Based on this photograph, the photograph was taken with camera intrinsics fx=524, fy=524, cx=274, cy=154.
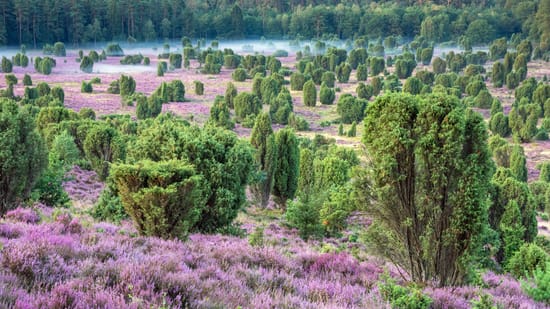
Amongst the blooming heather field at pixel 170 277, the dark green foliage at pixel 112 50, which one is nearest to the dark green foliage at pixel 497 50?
the dark green foliage at pixel 112 50

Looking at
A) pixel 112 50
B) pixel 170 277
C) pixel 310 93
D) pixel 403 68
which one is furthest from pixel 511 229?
pixel 112 50

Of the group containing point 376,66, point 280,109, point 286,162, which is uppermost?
point 376,66

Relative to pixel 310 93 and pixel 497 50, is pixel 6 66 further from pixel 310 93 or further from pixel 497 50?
pixel 497 50

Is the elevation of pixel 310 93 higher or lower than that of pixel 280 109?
higher

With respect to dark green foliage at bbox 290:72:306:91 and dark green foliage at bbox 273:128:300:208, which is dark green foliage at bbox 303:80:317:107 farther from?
dark green foliage at bbox 273:128:300:208

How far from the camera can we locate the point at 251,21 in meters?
142

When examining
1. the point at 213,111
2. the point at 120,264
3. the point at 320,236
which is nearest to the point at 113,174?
the point at 120,264

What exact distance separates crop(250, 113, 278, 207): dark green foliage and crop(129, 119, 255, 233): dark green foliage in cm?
1004

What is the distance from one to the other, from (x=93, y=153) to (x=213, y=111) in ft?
83.2

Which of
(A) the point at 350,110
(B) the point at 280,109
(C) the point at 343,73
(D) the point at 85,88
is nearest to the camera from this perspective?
(B) the point at 280,109

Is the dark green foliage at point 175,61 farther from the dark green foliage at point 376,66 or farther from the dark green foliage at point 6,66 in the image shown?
the dark green foliage at point 376,66

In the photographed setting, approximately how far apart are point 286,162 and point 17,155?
51.9ft

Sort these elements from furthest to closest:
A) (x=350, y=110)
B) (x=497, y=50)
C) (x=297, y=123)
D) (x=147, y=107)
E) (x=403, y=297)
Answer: (x=497, y=50) → (x=350, y=110) → (x=297, y=123) → (x=147, y=107) → (x=403, y=297)

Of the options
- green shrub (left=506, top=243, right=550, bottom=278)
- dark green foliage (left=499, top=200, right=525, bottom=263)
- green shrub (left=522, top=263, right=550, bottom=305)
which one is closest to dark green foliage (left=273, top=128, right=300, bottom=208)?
dark green foliage (left=499, top=200, right=525, bottom=263)
